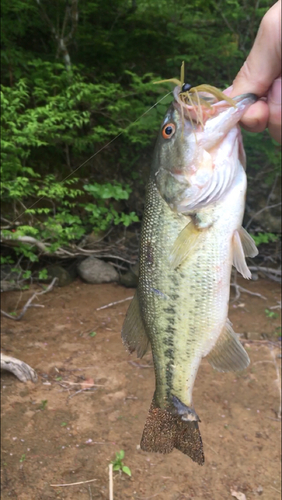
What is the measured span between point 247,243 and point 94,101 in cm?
486

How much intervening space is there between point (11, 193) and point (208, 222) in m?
4.03

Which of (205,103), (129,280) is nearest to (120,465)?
(205,103)

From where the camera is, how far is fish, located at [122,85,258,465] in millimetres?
1530

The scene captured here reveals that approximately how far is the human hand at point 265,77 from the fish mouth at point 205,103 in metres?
0.04

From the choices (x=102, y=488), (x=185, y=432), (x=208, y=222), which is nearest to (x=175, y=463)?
(x=102, y=488)

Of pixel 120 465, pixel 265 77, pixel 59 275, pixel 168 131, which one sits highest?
pixel 265 77

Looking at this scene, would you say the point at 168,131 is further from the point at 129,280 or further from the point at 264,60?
the point at 129,280

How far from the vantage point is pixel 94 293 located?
6.36m

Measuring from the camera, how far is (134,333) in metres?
1.83

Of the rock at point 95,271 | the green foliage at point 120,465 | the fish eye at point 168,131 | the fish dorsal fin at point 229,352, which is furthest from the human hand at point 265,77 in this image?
the rock at point 95,271

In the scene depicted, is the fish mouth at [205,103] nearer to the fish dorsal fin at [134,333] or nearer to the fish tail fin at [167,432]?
the fish dorsal fin at [134,333]

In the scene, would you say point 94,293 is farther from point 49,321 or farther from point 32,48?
point 32,48

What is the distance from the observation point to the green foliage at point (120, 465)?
3.15 meters

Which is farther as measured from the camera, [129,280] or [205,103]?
[129,280]
